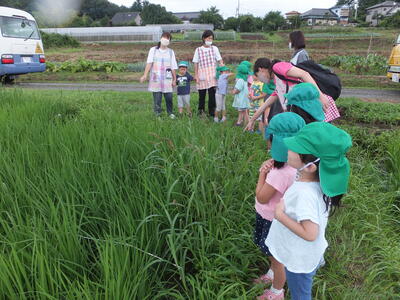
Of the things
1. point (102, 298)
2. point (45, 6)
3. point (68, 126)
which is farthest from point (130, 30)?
point (102, 298)

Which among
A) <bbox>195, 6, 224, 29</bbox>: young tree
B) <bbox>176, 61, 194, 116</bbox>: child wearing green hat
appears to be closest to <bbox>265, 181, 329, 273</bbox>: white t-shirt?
<bbox>176, 61, 194, 116</bbox>: child wearing green hat

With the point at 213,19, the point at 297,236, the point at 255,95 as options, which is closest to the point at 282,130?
the point at 297,236

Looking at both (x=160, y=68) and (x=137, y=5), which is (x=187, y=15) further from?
(x=160, y=68)

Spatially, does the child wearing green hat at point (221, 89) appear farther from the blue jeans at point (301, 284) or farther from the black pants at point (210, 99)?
the blue jeans at point (301, 284)

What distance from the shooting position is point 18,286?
1.35 metres

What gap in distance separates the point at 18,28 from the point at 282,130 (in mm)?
12065

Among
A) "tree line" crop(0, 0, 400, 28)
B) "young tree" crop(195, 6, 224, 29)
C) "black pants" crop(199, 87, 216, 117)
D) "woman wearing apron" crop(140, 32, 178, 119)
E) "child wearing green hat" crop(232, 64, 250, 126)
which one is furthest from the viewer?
"young tree" crop(195, 6, 224, 29)

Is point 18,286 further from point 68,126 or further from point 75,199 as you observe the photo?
point 68,126

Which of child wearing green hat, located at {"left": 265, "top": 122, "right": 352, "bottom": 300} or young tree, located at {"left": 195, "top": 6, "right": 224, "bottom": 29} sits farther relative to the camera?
young tree, located at {"left": 195, "top": 6, "right": 224, "bottom": 29}

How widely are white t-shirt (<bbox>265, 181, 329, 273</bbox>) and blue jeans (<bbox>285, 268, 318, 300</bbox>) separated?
0.20ft

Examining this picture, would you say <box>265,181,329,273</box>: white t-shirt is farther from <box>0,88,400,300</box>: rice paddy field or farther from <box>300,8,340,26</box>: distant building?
<box>300,8,340,26</box>: distant building

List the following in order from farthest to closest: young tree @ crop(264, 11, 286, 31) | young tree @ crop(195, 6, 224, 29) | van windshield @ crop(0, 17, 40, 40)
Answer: young tree @ crop(195, 6, 224, 29) < young tree @ crop(264, 11, 286, 31) < van windshield @ crop(0, 17, 40, 40)

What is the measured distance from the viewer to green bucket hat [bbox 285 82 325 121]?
6.75 ft

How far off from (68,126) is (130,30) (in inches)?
1171
